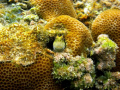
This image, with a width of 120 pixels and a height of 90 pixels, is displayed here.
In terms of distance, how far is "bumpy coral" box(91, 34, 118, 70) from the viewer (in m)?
3.33

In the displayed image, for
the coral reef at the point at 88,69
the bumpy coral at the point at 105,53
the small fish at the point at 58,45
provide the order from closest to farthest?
the coral reef at the point at 88,69 < the small fish at the point at 58,45 < the bumpy coral at the point at 105,53

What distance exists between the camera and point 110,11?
4379 millimetres

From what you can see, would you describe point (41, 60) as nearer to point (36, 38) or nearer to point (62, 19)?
point (36, 38)

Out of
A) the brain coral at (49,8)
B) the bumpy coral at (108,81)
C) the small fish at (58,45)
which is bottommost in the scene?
the bumpy coral at (108,81)

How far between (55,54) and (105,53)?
1463 mm

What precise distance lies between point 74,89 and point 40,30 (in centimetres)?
189

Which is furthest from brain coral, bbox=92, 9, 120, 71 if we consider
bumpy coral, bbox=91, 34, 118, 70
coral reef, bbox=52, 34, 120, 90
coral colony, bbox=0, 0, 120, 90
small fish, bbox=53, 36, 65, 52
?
small fish, bbox=53, 36, 65, 52

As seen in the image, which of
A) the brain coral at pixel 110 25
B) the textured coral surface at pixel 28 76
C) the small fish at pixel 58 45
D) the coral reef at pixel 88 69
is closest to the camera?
the textured coral surface at pixel 28 76

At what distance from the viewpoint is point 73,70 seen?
2.99 m

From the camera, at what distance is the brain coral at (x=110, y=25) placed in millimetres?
3984

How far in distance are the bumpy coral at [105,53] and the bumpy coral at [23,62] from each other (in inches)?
56.4

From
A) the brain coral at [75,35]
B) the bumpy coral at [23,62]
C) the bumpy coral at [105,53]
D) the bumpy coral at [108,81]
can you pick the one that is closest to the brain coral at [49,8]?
the brain coral at [75,35]

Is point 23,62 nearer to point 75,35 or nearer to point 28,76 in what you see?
point 28,76

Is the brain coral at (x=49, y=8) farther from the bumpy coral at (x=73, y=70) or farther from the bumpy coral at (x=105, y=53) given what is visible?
the bumpy coral at (x=105, y=53)
